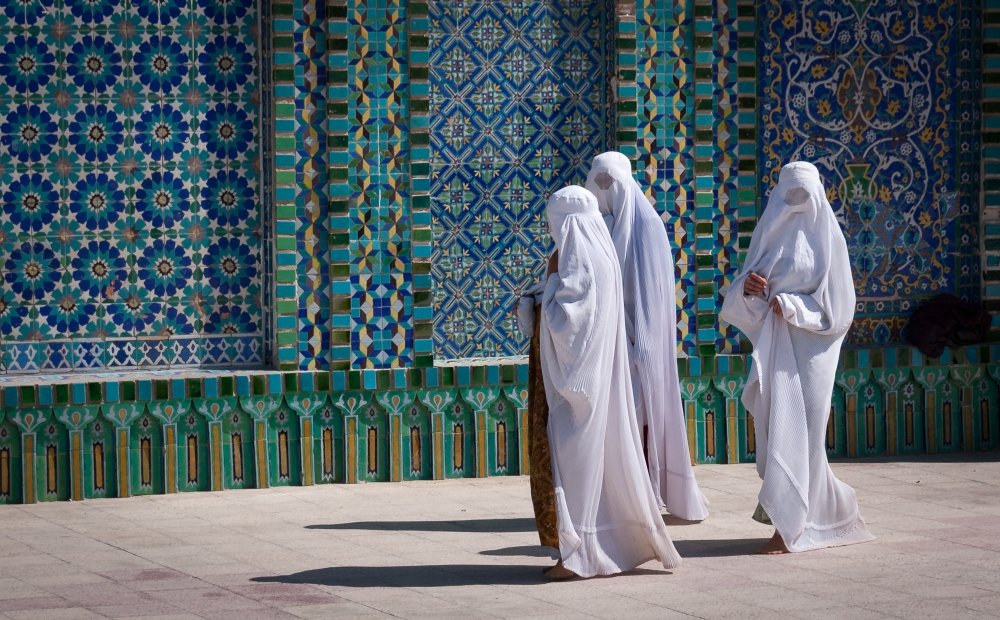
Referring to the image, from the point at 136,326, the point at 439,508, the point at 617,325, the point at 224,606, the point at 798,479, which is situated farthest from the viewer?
the point at 136,326

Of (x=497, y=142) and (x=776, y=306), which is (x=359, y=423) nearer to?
(x=497, y=142)

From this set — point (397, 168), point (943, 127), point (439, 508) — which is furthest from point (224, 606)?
point (943, 127)

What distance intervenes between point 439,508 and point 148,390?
161cm

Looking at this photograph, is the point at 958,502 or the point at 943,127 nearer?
the point at 958,502

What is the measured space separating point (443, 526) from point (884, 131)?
12.6 ft

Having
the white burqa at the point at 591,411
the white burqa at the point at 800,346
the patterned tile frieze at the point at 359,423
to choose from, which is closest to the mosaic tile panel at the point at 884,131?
the patterned tile frieze at the point at 359,423

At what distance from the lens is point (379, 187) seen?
9.14 meters

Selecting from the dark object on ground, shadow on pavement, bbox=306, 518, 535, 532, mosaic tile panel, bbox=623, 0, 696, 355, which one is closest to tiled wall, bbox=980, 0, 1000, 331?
the dark object on ground

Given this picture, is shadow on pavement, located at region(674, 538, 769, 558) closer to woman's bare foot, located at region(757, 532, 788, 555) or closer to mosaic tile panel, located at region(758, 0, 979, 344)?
woman's bare foot, located at region(757, 532, 788, 555)

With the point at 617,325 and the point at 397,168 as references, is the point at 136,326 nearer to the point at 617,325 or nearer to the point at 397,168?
the point at 397,168

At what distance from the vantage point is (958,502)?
8445 millimetres

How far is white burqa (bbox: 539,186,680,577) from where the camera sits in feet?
21.6

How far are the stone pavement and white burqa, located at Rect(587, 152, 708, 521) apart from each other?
24 cm

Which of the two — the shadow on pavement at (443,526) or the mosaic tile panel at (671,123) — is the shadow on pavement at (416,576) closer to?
the shadow on pavement at (443,526)
